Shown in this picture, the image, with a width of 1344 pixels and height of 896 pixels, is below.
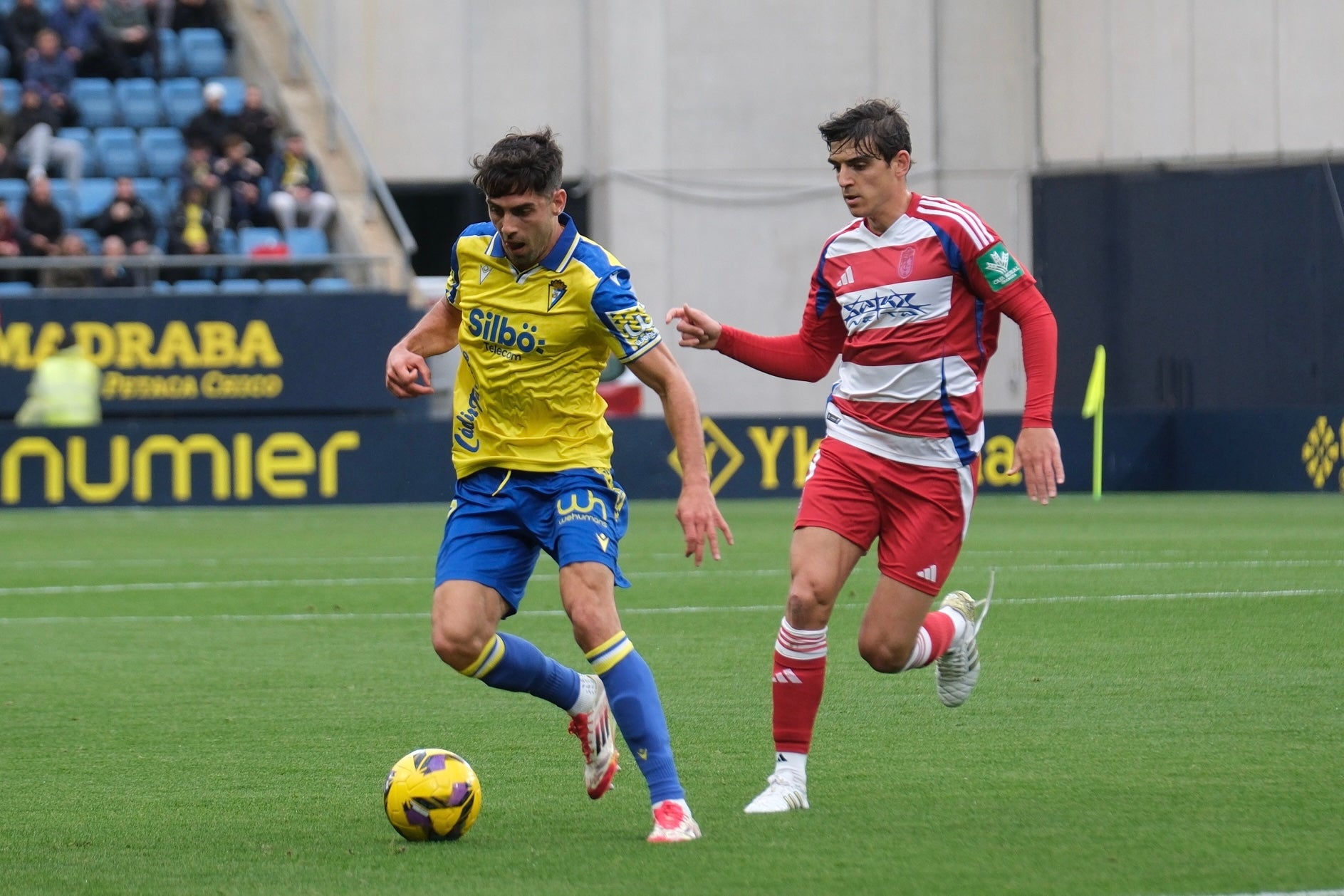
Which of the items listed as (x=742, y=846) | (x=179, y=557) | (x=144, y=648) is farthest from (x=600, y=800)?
(x=179, y=557)

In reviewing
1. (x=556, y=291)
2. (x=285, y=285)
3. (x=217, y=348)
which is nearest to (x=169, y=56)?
(x=285, y=285)

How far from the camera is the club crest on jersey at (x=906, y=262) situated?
19.6 feet

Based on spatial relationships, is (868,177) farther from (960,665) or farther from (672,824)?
(672,824)

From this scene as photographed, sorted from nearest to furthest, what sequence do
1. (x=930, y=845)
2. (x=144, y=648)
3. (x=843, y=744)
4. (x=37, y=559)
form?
(x=930, y=845) → (x=843, y=744) → (x=144, y=648) → (x=37, y=559)

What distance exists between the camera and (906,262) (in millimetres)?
5984

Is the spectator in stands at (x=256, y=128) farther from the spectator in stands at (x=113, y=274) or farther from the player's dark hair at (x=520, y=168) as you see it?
the player's dark hair at (x=520, y=168)

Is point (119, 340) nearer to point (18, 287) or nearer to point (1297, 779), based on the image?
point (18, 287)

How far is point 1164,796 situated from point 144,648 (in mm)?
5844

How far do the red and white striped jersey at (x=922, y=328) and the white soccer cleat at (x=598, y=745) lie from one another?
119cm

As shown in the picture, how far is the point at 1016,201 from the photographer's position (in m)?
29.0

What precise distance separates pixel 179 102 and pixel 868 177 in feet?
68.5

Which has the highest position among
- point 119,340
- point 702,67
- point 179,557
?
point 702,67

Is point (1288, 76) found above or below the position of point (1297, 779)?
above

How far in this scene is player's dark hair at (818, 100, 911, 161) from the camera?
5.88m
